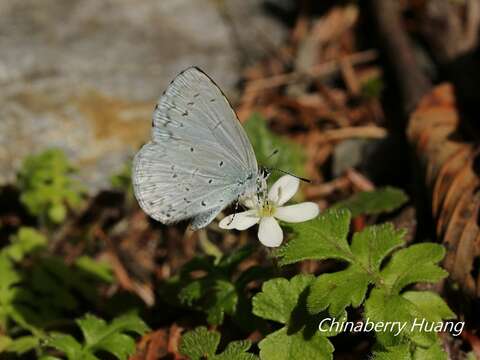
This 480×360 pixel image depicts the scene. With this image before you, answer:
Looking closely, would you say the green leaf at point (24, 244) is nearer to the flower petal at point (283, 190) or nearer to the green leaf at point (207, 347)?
the green leaf at point (207, 347)

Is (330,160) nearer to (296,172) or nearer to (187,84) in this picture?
(296,172)

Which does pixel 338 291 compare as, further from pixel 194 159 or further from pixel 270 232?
pixel 194 159

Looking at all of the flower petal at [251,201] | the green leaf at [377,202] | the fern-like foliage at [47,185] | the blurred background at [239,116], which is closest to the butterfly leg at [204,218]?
the flower petal at [251,201]

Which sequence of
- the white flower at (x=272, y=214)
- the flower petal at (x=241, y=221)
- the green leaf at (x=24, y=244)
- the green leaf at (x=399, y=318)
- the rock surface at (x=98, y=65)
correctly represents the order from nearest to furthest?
1. the green leaf at (x=399, y=318)
2. the white flower at (x=272, y=214)
3. the flower petal at (x=241, y=221)
4. the green leaf at (x=24, y=244)
5. the rock surface at (x=98, y=65)

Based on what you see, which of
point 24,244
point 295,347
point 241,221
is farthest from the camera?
point 24,244

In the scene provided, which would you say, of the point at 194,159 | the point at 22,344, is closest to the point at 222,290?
the point at 194,159

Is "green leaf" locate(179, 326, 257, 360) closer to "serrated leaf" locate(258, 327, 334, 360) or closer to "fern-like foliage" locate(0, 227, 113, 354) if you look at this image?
"serrated leaf" locate(258, 327, 334, 360)

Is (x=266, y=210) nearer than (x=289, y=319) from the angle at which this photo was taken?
No
